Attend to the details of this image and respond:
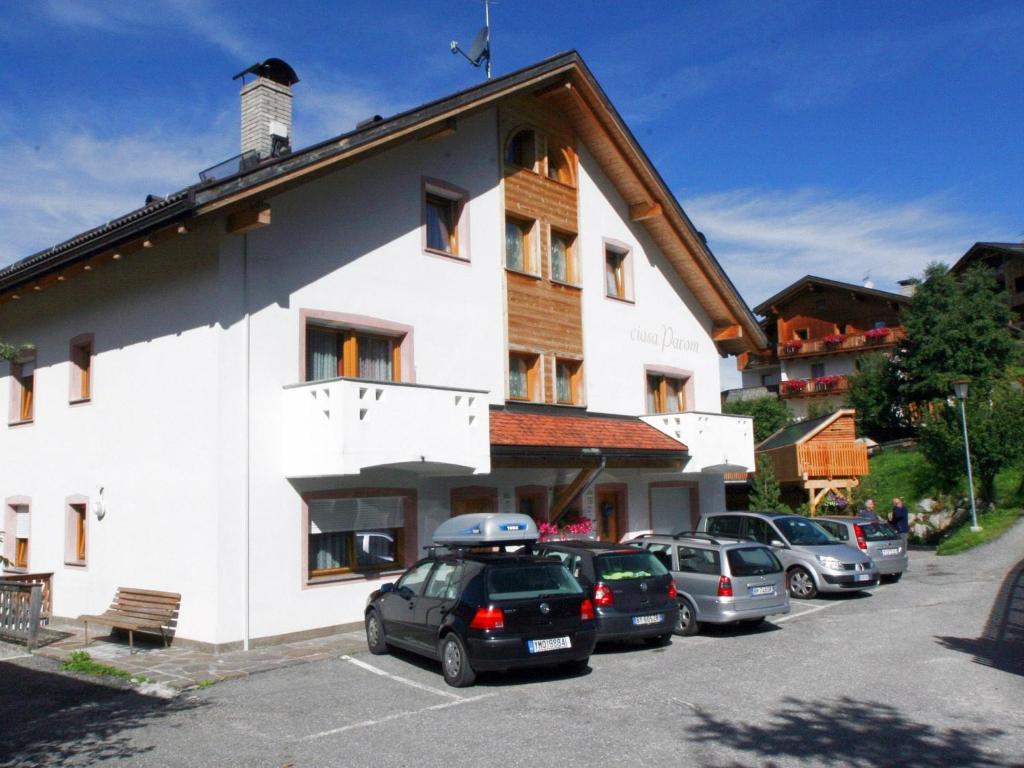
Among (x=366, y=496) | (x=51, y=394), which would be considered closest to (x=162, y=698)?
(x=366, y=496)

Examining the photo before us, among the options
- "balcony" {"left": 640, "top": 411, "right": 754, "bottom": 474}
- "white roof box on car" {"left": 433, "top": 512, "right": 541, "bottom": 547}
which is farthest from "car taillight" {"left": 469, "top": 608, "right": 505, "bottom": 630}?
"balcony" {"left": 640, "top": 411, "right": 754, "bottom": 474}

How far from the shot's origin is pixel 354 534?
1527 cm

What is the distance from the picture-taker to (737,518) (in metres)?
19.7

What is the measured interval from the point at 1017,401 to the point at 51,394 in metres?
25.3

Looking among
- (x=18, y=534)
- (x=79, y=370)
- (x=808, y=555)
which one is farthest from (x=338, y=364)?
(x=808, y=555)

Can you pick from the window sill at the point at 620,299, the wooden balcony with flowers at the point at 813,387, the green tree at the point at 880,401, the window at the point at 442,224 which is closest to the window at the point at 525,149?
the window at the point at 442,224

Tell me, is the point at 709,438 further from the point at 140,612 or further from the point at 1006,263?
the point at 1006,263

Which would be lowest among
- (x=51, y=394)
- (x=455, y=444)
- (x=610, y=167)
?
(x=455, y=444)

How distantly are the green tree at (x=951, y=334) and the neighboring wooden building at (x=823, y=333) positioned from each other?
6926 mm

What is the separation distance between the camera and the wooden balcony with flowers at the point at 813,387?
51188mm

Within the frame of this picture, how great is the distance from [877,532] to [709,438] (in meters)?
4.07

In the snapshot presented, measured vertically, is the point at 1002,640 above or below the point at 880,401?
below

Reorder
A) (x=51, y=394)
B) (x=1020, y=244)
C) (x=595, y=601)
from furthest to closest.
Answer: (x=1020, y=244) → (x=51, y=394) → (x=595, y=601)

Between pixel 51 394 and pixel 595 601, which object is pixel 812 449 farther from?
pixel 51 394
